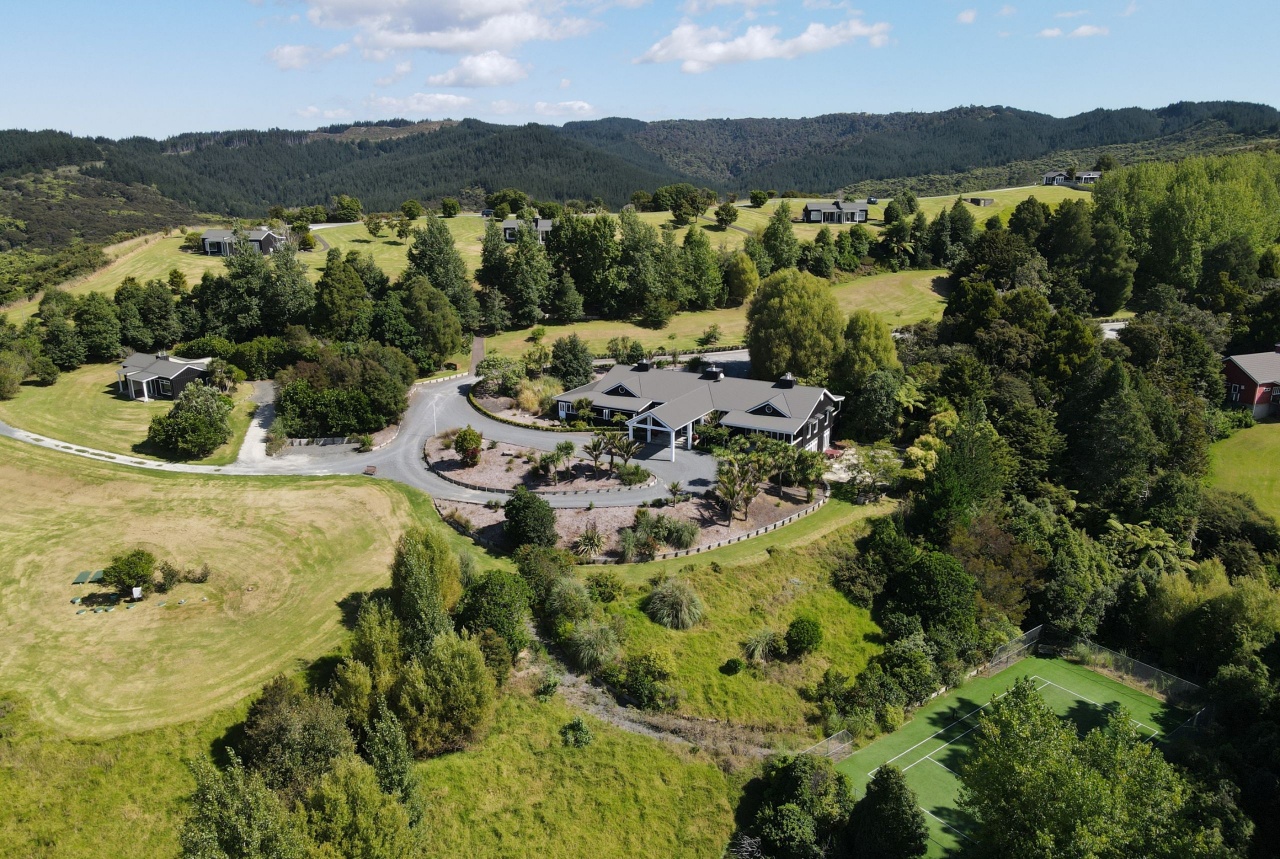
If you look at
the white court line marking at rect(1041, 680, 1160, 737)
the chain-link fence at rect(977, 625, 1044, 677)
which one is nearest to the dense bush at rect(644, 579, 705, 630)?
the chain-link fence at rect(977, 625, 1044, 677)

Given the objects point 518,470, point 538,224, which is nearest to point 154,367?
point 518,470

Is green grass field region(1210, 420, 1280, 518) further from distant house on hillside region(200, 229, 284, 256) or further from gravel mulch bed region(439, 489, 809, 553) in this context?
distant house on hillside region(200, 229, 284, 256)

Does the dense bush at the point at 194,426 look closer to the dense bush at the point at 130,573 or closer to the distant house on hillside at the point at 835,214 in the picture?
the dense bush at the point at 130,573

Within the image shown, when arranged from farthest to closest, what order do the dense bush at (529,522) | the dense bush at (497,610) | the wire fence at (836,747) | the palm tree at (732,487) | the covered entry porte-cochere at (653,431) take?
the covered entry porte-cochere at (653,431)
the palm tree at (732,487)
the dense bush at (529,522)
the dense bush at (497,610)
the wire fence at (836,747)

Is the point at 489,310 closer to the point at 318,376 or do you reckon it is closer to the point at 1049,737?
the point at 318,376

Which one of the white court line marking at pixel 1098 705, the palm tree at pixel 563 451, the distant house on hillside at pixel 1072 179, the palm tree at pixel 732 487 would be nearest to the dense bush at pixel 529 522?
the palm tree at pixel 563 451

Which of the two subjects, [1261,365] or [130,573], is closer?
[130,573]

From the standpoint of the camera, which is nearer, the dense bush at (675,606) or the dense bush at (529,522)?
the dense bush at (675,606)

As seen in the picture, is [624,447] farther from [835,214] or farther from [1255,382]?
[835,214]
